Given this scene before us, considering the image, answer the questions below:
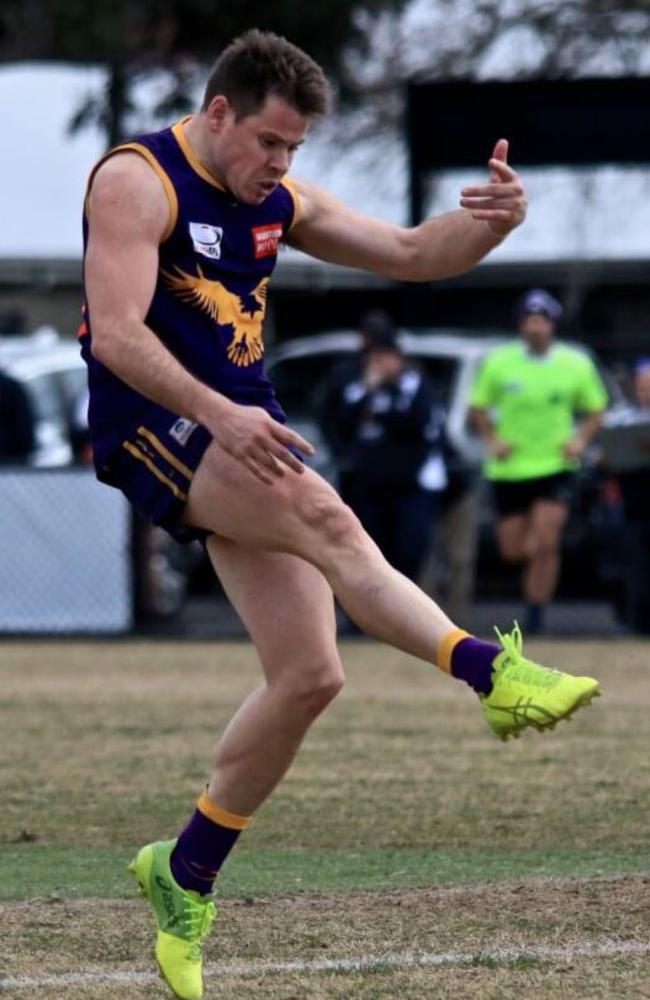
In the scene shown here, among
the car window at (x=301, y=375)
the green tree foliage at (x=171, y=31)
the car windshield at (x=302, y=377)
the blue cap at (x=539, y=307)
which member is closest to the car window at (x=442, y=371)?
the car windshield at (x=302, y=377)

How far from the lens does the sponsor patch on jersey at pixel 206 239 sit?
5516 mm

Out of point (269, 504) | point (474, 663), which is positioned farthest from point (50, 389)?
point (474, 663)

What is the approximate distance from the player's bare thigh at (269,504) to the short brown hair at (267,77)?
805mm

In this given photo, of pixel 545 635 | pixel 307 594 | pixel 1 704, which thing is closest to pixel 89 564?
pixel 545 635

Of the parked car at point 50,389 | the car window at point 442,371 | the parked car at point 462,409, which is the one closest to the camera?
the parked car at point 462,409

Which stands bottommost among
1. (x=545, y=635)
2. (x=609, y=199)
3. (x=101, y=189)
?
(x=545, y=635)

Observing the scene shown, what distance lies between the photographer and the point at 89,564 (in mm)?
16250

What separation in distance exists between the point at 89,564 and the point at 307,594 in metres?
10.9

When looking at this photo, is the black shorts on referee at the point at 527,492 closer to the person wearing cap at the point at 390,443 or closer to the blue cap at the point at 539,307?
the person wearing cap at the point at 390,443

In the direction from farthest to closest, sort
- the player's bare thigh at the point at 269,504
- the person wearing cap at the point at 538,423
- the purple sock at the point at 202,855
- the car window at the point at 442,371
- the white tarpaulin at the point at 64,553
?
the car window at the point at 442,371 → the white tarpaulin at the point at 64,553 → the person wearing cap at the point at 538,423 → the purple sock at the point at 202,855 → the player's bare thigh at the point at 269,504

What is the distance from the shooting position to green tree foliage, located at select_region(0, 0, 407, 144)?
1742 cm

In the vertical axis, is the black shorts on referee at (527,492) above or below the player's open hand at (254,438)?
below

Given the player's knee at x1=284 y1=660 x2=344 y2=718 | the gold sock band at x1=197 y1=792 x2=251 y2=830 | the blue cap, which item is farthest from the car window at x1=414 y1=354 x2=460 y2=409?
the player's knee at x1=284 y1=660 x2=344 y2=718

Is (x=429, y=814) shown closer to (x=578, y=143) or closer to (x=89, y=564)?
(x=89, y=564)
